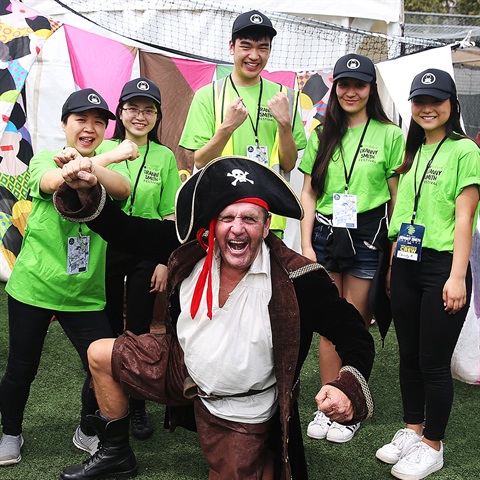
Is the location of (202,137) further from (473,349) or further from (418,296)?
(473,349)

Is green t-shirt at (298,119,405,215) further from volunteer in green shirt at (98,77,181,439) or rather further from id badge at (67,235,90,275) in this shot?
id badge at (67,235,90,275)

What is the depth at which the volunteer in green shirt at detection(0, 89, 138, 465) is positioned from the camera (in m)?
2.91

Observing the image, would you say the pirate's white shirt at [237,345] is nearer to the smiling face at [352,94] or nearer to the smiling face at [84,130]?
the smiling face at [84,130]

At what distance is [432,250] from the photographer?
308 cm

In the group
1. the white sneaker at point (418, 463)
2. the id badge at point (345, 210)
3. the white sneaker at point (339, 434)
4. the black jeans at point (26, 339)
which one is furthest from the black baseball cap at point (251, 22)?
the white sneaker at point (418, 463)

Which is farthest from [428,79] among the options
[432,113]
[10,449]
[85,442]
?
[10,449]

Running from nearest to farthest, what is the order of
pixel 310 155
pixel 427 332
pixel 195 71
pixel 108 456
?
pixel 108 456, pixel 427 332, pixel 310 155, pixel 195 71

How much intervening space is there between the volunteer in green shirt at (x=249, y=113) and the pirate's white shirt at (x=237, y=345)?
899mm

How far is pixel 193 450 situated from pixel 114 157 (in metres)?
1.58

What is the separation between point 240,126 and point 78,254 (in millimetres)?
1085

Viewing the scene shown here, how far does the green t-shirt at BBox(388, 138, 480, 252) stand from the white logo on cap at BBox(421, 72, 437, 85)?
0.28m

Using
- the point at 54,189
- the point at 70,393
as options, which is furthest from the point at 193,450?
the point at 54,189

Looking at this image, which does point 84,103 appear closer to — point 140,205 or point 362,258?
point 140,205

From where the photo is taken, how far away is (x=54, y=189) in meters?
2.74
